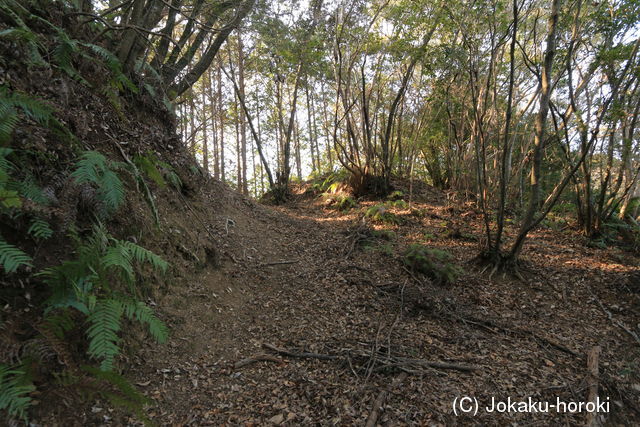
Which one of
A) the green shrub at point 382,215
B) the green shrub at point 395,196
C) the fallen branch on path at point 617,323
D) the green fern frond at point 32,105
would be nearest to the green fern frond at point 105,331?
the green fern frond at point 32,105

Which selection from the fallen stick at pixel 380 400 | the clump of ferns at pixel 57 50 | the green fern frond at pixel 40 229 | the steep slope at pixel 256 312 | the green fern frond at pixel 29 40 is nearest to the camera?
the green fern frond at pixel 40 229

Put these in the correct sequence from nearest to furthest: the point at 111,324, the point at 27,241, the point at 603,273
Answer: the point at 111,324
the point at 27,241
the point at 603,273

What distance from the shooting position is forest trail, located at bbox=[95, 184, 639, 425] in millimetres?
2863

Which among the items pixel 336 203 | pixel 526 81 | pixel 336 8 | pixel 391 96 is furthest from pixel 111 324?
pixel 526 81

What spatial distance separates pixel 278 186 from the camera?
1220 cm

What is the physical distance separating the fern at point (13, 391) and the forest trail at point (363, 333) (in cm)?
96

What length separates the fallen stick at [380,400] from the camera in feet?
8.88

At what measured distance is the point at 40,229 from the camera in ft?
7.59

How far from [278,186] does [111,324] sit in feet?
33.4

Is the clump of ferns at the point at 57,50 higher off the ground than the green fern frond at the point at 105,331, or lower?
higher

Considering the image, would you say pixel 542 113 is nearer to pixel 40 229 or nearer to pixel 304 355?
pixel 304 355

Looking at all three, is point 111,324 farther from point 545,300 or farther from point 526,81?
point 526,81

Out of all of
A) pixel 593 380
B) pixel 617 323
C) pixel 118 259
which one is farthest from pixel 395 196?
pixel 118 259

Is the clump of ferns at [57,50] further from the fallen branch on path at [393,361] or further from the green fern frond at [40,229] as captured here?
the fallen branch on path at [393,361]
